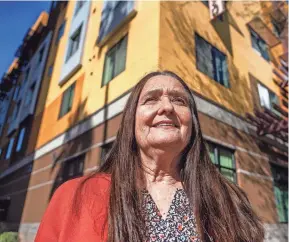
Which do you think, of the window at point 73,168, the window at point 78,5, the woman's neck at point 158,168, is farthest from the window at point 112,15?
the woman's neck at point 158,168

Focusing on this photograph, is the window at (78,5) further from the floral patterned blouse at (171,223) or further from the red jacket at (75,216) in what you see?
the floral patterned blouse at (171,223)

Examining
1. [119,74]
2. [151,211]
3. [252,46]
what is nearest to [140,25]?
[119,74]

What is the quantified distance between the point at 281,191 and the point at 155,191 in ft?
34.7

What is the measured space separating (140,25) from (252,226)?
8.24 meters

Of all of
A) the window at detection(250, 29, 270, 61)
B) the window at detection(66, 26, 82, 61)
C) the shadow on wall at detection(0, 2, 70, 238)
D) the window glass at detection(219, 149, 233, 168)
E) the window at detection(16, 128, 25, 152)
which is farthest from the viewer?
the window at detection(16, 128, 25, 152)

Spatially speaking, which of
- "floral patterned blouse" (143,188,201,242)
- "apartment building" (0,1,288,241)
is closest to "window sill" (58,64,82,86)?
"apartment building" (0,1,288,241)

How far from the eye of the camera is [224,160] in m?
8.32

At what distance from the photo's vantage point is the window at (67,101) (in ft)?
39.1

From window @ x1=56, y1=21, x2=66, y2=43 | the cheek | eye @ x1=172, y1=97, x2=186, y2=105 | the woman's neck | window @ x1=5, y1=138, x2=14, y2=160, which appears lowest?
the woman's neck

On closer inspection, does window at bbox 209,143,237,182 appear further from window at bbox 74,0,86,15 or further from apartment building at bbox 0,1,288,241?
window at bbox 74,0,86,15

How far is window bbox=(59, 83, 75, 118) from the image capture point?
11.9 meters

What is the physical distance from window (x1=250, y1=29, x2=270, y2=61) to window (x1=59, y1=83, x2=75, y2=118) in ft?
33.8

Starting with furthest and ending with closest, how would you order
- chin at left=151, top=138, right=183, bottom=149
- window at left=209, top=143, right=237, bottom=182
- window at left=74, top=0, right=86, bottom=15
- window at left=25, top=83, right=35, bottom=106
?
1. window at left=25, top=83, right=35, bottom=106
2. window at left=74, top=0, right=86, bottom=15
3. window at left=209, top=143, right=237, bottom=182
4. chin at left=151, top=138, right=183, bottom=149

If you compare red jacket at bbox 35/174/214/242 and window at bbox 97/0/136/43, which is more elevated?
window at bbox 97/0/136/43
